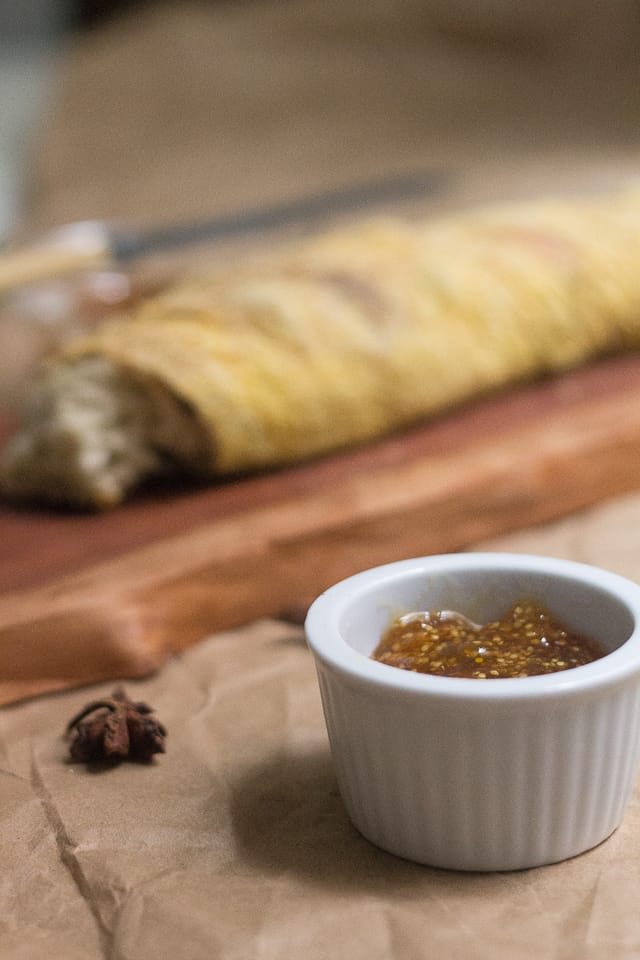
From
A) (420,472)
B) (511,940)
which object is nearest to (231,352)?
(420,472)

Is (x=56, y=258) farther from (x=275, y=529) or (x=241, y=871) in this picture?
(x=241, y=871)

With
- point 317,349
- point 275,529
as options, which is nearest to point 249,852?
point 275,529

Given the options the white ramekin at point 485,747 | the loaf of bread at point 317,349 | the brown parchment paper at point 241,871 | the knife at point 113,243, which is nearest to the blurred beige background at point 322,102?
the knife at point 113,243

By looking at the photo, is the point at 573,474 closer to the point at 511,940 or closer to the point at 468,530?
the point at 468,530

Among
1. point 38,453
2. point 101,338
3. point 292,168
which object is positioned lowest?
point 292,168

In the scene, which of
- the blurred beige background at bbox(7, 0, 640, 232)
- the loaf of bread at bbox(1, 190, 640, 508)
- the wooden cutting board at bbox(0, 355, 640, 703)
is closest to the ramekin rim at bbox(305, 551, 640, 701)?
the wooden cutting board at bbox(0, 355, 640, 703)
